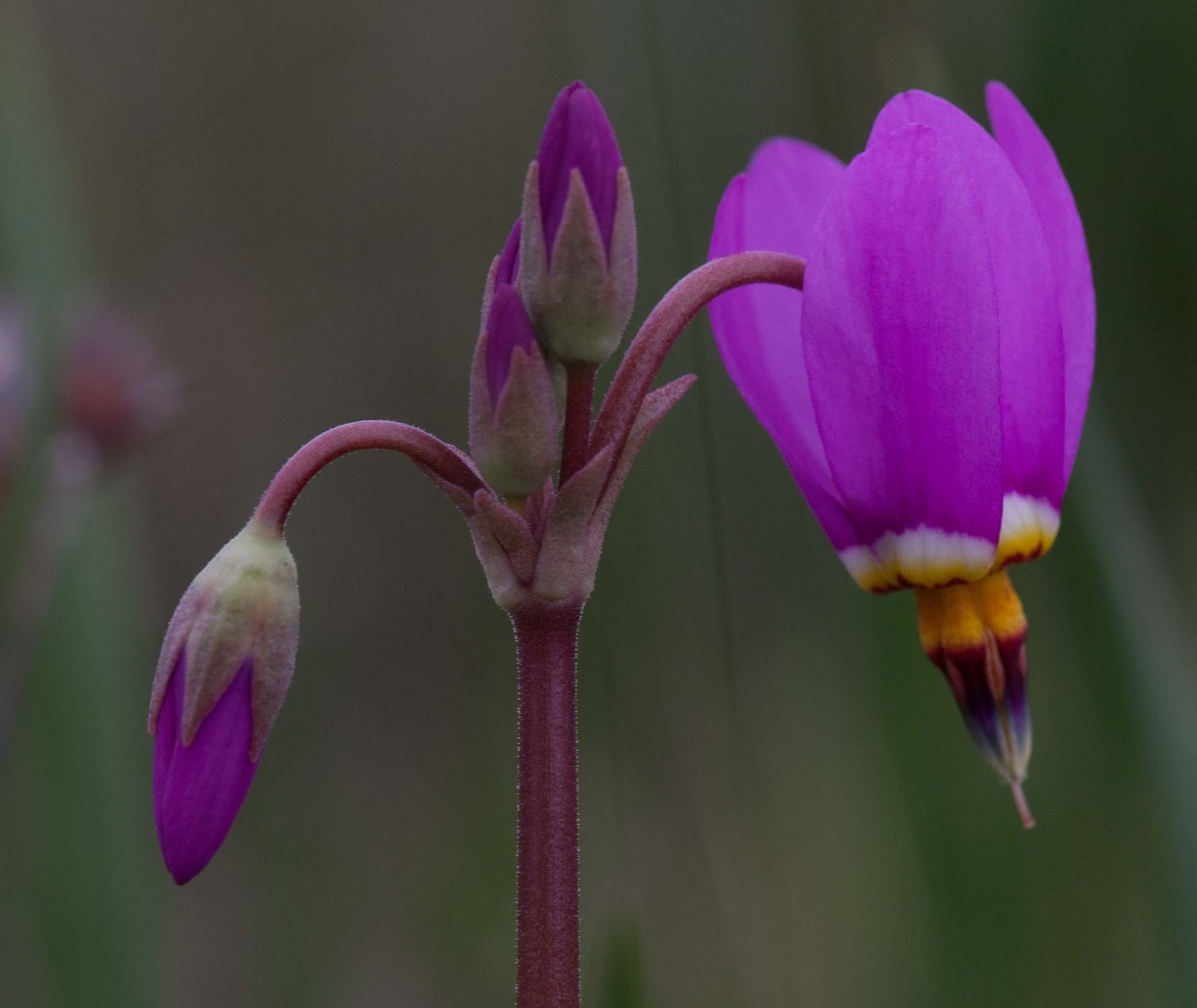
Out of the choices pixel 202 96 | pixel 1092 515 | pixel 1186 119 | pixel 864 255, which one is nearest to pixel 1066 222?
pixel 864 255

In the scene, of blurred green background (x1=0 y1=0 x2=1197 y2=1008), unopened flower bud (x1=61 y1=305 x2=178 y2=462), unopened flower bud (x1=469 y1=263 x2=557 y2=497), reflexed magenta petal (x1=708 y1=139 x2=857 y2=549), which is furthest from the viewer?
unopened flower bud (x1=61 y1=305 x2=178 y2=462)

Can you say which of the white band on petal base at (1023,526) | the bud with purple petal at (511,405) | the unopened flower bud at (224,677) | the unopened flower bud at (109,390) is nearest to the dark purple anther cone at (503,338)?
the bud with purple petal at (511,405)

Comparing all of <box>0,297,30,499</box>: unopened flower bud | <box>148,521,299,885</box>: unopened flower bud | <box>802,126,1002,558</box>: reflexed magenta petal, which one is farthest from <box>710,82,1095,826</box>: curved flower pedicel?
<box>0,297,30,499</box>: unopened flower bud

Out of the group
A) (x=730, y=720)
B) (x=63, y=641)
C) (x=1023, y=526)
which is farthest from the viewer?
(x=63, y=641)

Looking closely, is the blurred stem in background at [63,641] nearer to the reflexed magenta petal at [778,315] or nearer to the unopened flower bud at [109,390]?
the unopened flower bud at [109,390]

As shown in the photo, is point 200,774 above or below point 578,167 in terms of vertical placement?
below

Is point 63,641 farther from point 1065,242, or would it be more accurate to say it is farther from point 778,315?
point 1065,242

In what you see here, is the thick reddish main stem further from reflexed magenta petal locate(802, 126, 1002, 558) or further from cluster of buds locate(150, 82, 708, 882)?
reflexed magenta petal locate(802, 126, 1002, 558)

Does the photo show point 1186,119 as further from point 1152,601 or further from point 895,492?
point 895,492

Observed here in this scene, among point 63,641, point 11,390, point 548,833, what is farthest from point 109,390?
point 548,833
